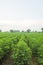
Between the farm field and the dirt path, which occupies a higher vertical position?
the farm field

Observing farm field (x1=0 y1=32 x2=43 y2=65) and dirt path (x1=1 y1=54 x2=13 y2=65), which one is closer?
farm field (x1=0 y1=32 x2=43 y2=65)

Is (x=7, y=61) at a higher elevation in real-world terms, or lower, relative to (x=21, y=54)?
lower

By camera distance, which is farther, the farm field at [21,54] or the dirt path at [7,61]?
the dirt path at [7,61]

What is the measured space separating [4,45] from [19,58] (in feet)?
11.6

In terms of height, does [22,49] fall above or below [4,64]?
above

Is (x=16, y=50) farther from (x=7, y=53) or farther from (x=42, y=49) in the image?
(x=7, y=53)

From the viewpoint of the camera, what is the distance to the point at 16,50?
53.1 ft

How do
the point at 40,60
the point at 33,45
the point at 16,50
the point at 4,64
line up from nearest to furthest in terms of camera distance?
the point at 40,60
the point at 16,50
the point at 4,64
the point at 33,45

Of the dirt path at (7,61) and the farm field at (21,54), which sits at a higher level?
the farm field at (21,54)

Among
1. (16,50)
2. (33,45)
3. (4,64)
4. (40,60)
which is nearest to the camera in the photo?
(40,60)

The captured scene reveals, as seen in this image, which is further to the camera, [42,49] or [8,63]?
[8,63]

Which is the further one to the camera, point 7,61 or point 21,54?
point 7,61

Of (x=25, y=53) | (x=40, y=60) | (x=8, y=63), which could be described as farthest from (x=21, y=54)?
(x=8, y=63)

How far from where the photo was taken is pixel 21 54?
15570 millimetres
